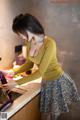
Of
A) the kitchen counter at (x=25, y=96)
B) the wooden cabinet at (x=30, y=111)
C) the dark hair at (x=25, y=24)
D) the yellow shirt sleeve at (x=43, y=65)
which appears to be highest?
the dark hair at (x=25, y=24)

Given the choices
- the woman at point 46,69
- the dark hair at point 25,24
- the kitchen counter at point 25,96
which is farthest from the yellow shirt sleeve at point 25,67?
the dark hair at point 25,24

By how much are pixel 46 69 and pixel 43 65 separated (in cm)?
13

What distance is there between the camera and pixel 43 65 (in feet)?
4.92

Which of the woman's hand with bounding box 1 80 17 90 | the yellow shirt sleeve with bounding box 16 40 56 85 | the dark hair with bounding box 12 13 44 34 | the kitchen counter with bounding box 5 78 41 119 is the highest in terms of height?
the dark hair with bounding box 12 13 44 34

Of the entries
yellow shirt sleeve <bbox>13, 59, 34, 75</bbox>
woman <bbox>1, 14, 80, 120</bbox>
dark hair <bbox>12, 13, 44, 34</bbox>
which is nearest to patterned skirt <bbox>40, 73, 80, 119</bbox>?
woman <bbox>1, 14, 80, 120</bbox>

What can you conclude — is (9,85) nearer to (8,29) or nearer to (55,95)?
(55,95)

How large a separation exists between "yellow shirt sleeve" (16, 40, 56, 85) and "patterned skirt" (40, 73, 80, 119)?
22 cm

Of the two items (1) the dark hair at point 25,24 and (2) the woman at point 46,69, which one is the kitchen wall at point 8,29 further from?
(1) the dark hair at point 25,24

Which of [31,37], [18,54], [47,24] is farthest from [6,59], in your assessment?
[31,37]

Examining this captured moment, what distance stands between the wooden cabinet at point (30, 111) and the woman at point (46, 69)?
0.05 metres

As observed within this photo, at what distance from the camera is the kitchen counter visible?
4.53 ft

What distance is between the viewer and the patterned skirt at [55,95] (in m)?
1.70

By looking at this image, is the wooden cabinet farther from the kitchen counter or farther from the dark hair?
the dark hair

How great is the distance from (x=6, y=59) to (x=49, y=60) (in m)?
0.68
